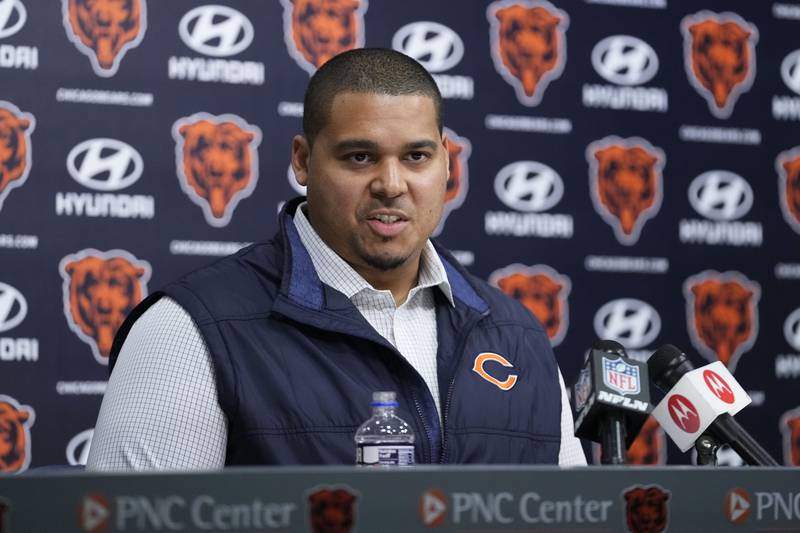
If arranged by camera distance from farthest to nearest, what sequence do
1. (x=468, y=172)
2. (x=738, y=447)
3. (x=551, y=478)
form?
1. (x=468, y=172)
2. (x=738, y=447)
3. (x=551, y=478)

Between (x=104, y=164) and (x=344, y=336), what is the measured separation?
177 centimetres

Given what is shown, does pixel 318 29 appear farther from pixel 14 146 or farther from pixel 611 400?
pixel 611 400

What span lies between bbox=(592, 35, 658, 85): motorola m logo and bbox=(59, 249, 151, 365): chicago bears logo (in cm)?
165

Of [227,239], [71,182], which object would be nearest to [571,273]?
[227,239]

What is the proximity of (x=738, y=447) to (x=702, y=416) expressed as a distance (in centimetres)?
6

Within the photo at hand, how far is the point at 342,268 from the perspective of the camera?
1962 mm

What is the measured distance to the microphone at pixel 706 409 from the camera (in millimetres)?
1523

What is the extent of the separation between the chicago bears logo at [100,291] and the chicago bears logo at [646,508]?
252 cm

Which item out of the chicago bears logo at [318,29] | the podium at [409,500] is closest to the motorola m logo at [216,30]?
the chicago bears logo at [318,29]

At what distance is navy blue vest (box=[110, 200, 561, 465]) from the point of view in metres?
1.76

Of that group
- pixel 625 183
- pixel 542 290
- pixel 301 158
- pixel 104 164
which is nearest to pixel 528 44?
pixel 625 183

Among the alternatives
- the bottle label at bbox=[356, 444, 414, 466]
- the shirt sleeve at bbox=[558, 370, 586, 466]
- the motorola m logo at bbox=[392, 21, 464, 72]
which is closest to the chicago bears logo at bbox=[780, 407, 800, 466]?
the motorola m logo at bbox=[392, 21, 464, 72]

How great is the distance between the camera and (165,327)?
1.79 meters

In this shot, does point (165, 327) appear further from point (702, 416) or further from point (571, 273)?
point (571, 273)
